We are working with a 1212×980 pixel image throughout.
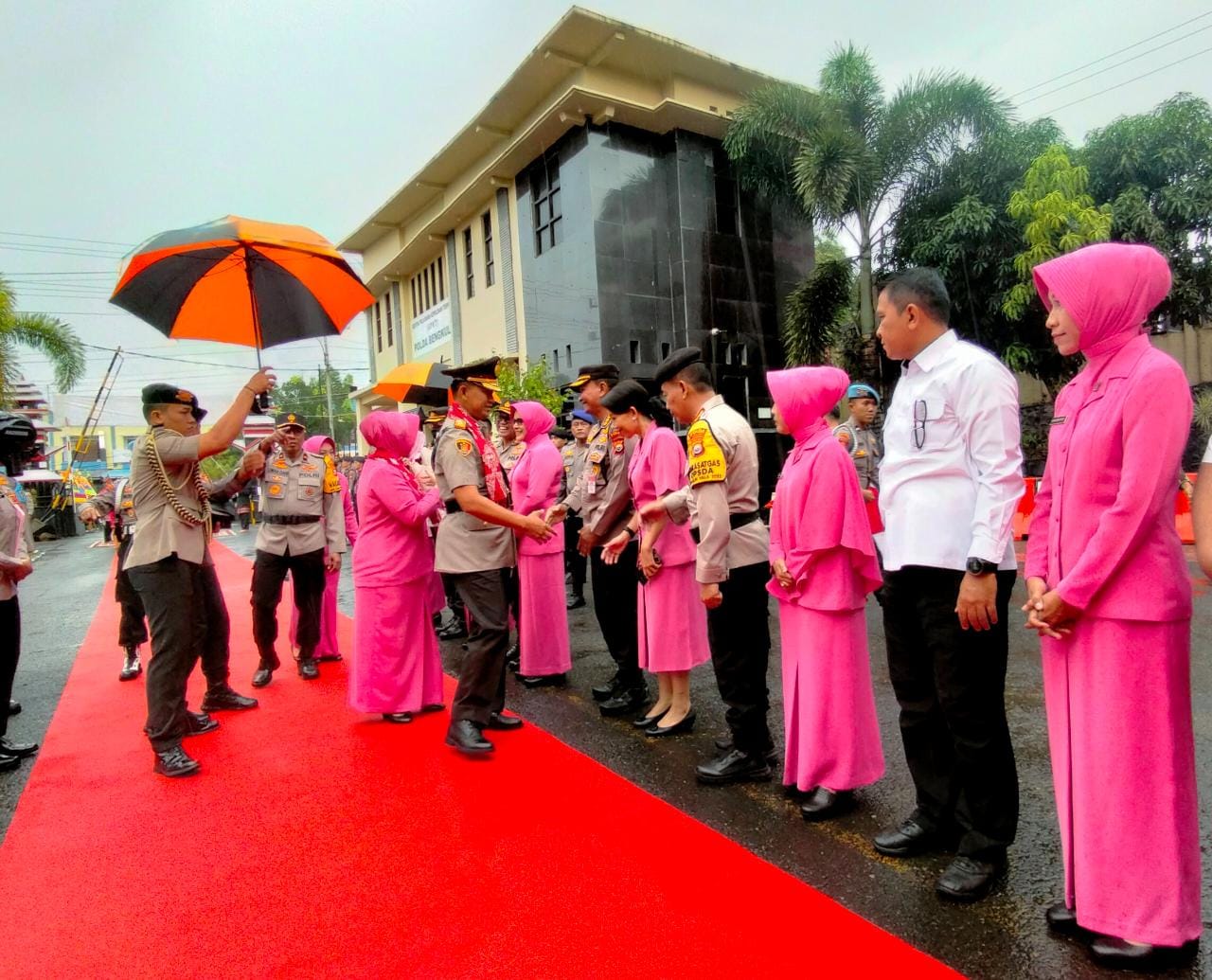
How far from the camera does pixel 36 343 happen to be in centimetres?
2139

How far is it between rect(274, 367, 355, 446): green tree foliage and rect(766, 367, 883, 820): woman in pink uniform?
61.8 m

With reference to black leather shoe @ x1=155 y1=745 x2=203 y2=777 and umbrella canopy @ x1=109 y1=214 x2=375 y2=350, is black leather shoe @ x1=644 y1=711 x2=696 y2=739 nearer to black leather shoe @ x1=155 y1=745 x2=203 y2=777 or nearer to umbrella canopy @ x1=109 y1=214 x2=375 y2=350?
black leather shoe @ x1=155 y1=745 x2=203 y2=777

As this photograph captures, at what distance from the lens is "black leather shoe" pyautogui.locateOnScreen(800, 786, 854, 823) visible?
117 inches

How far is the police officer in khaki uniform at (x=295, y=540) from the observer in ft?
17.9

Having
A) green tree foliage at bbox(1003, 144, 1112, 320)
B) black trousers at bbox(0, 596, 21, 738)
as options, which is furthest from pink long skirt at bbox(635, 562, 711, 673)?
green tree foliage at bbox(1003, 144, 1112, 320)

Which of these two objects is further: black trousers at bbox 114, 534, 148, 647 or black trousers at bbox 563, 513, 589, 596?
black trousers at bbox 563, 513, 589, 596

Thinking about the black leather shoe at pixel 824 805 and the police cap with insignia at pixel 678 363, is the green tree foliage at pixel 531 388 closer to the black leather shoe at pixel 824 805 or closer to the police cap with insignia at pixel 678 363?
the police cap with insignia at pixel 678 363

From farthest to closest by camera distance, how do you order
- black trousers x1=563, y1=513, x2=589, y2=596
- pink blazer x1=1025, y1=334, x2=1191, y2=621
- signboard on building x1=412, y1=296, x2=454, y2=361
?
signboard on building x1=412, y1=296, x2=454, y2=361 → black trousers x1=563, y1=513, x2=589, y2=596 → pink blazer x1=1025, y1=334, x2=1191, y2=621

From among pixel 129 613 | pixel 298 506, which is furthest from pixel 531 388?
pixel 129 613

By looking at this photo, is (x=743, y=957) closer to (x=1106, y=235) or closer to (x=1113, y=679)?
(x=1113, y=679)

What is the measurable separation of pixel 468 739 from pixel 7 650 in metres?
2.58

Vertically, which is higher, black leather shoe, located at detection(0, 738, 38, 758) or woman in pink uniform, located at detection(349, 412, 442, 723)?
woman in pink uniform, located at detection(349, 412, 442, 723)

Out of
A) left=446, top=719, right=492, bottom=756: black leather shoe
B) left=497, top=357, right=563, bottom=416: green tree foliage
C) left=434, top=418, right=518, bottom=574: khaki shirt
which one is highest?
left=497, top=357, right=563, bottom=416: green tree foliage

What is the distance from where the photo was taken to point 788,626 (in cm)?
320
